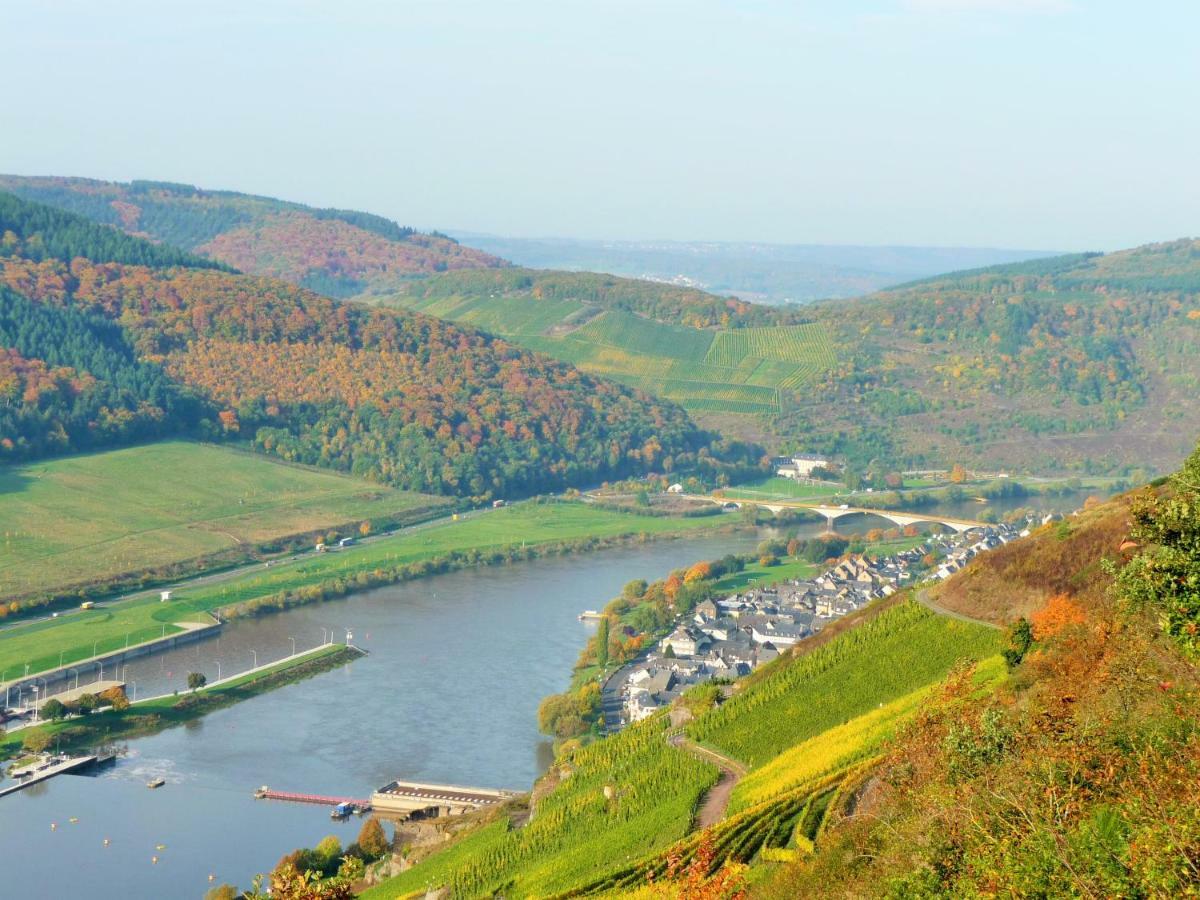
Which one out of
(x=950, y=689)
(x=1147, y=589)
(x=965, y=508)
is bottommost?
(x=965, y=508)

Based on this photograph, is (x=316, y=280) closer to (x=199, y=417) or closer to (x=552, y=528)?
(x=199, y=417)

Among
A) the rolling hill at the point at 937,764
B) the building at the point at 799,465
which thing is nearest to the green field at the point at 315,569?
the building at the point at 799,465

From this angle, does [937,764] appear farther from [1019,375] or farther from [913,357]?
[913,357]

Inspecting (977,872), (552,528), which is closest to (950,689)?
(977,872)

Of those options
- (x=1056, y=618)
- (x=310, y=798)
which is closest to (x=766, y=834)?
(x=1056, y=618)

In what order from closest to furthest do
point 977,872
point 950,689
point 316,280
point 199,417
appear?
1. point 977,872
2. point 950,689
3. point 199,417
4. point 316,280

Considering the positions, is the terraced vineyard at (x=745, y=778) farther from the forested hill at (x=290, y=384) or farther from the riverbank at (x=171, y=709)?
the forested hill at (x=290, y=384)
